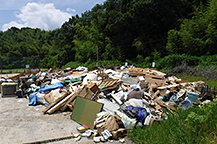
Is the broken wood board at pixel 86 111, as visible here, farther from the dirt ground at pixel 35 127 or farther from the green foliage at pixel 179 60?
the green foliage at pixel 179 60

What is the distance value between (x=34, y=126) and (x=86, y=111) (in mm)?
1629

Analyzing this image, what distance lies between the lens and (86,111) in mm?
5312

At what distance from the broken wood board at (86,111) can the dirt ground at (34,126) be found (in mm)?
216

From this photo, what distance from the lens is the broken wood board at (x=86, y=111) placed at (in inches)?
197

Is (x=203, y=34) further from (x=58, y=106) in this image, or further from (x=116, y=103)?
(x=58, y=106)

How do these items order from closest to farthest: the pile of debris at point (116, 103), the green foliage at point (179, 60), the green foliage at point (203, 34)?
1. the pile of debris at point (116, 103)
2. the green foliage at point (179, 60)
3. the green foliage at point (203, 34)

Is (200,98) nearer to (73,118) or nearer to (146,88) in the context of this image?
(146,88)

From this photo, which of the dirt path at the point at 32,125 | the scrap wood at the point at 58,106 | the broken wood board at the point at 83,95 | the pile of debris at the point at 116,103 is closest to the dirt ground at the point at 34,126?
the dirt path at the point at 32,125

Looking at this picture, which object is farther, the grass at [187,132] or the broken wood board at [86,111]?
the broken wood board at [86,111]

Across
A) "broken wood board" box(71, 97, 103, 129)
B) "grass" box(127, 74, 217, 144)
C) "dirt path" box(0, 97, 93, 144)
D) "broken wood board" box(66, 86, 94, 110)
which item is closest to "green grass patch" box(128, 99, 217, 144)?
"grass" box(127, 74, 217, 144)

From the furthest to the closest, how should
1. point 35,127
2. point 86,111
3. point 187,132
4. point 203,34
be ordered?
point 203,34, point 86,111, point 35,127, point 187,132

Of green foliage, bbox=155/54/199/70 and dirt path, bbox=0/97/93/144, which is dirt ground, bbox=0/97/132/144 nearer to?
dirt path, bbox=0/97/93/144

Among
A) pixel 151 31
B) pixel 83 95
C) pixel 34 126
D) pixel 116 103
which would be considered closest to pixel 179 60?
pixel 151 31

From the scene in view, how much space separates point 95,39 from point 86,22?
34.5ft
